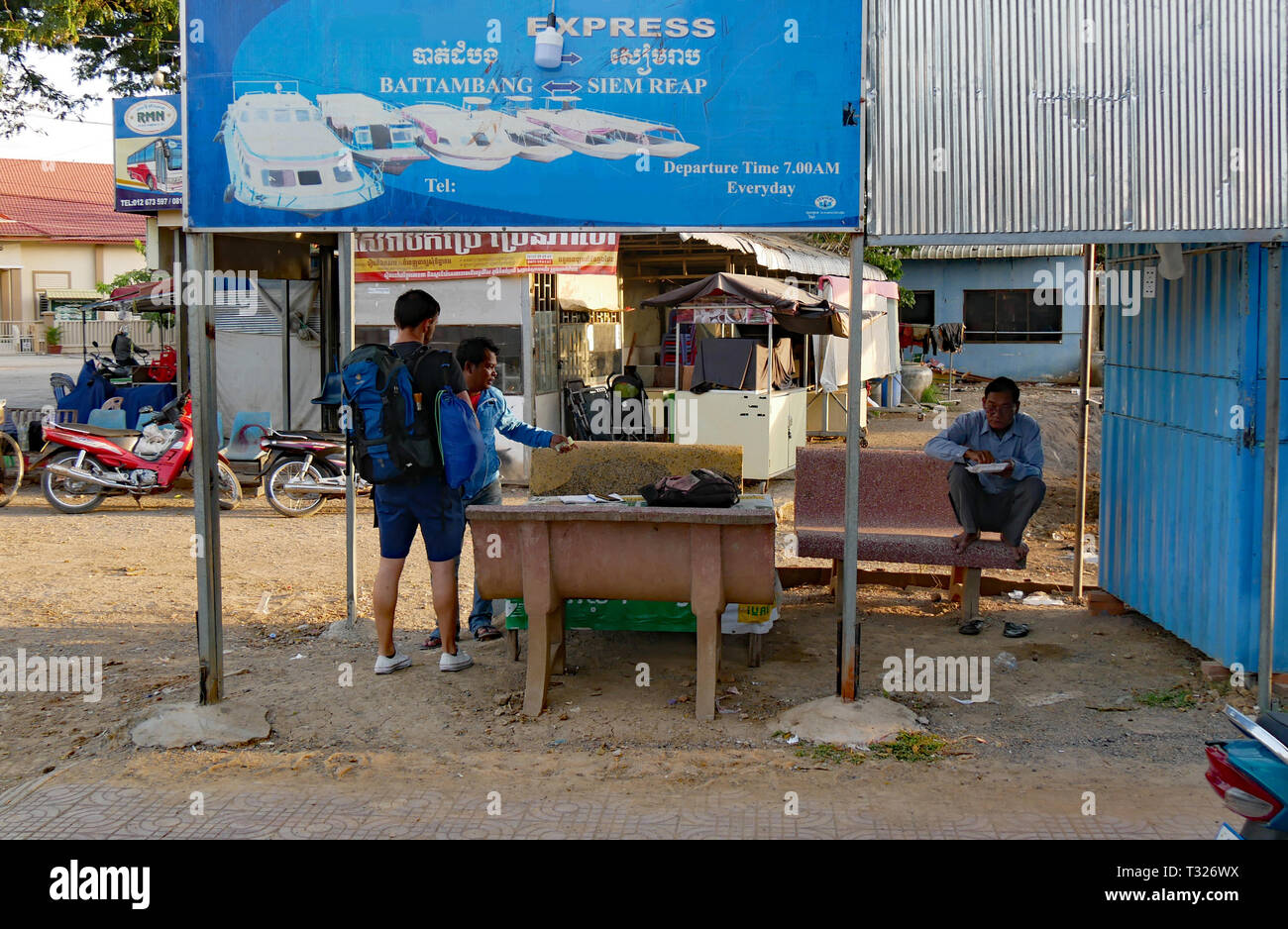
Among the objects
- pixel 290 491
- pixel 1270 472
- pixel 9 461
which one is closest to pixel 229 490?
pixel 290 491

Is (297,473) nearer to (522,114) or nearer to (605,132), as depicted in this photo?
(522,114)

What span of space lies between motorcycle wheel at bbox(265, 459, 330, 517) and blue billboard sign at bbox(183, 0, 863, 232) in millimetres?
7175

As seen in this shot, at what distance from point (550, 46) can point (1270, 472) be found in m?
3.96

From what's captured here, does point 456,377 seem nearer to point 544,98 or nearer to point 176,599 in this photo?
point 544,98

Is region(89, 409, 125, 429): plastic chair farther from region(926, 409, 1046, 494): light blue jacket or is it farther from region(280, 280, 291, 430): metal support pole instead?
region(926, 409, 1046, 494): light blue jacket

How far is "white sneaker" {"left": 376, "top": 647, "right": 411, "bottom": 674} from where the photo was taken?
6562mm

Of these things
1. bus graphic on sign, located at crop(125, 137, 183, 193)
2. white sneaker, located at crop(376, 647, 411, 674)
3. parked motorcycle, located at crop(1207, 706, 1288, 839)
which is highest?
bus graphic on sign, located at crop(125, 137, 183, 193)

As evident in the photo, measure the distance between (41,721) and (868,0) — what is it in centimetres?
543

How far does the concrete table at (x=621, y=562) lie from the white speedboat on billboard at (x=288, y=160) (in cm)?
168

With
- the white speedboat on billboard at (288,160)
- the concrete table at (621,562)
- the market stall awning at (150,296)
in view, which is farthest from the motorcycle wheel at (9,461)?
the concrete table at (621,562)

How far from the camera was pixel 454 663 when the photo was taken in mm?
6586

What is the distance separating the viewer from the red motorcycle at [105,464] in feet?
40.9

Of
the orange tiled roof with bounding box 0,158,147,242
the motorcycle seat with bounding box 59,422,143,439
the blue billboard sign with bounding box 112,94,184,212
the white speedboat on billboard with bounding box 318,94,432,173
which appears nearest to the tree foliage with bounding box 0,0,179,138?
the blue billboard sign with bounding box 112,94,184,212

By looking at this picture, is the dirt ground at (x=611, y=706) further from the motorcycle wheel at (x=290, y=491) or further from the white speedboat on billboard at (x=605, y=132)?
the motorcycle wheel at (x=290, y=491)
